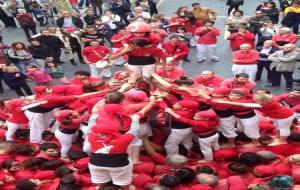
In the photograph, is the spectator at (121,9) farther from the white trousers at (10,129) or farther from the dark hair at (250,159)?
the dark hair at (250,159)

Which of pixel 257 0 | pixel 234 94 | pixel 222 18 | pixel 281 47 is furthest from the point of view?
pixel 257 0

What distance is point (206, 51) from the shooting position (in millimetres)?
12648

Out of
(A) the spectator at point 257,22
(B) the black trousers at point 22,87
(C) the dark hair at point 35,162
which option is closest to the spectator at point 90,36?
(B) the black trousers at point 22,87

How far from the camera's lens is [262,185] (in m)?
6.16

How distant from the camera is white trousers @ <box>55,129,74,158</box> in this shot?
24.5ft

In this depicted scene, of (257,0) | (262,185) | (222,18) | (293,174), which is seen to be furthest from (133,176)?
(257,0)

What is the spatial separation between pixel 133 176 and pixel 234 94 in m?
2.05

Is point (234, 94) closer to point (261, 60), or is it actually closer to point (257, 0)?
point (261, 60)

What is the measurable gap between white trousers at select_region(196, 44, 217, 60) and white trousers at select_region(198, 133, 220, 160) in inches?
217

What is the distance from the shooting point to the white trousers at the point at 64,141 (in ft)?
24.5

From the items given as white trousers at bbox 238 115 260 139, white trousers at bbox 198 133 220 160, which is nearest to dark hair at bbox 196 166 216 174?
white trousers at bbox 198 133 220 160

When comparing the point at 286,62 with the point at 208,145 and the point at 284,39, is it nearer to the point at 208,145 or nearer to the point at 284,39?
the point at 284,39

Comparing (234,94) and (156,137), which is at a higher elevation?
(234,94)

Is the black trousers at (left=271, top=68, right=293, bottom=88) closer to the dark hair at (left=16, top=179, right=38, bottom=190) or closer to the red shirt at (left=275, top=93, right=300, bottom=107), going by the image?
the red shirt at (left=275, top=93, right=300, bottom=107)
